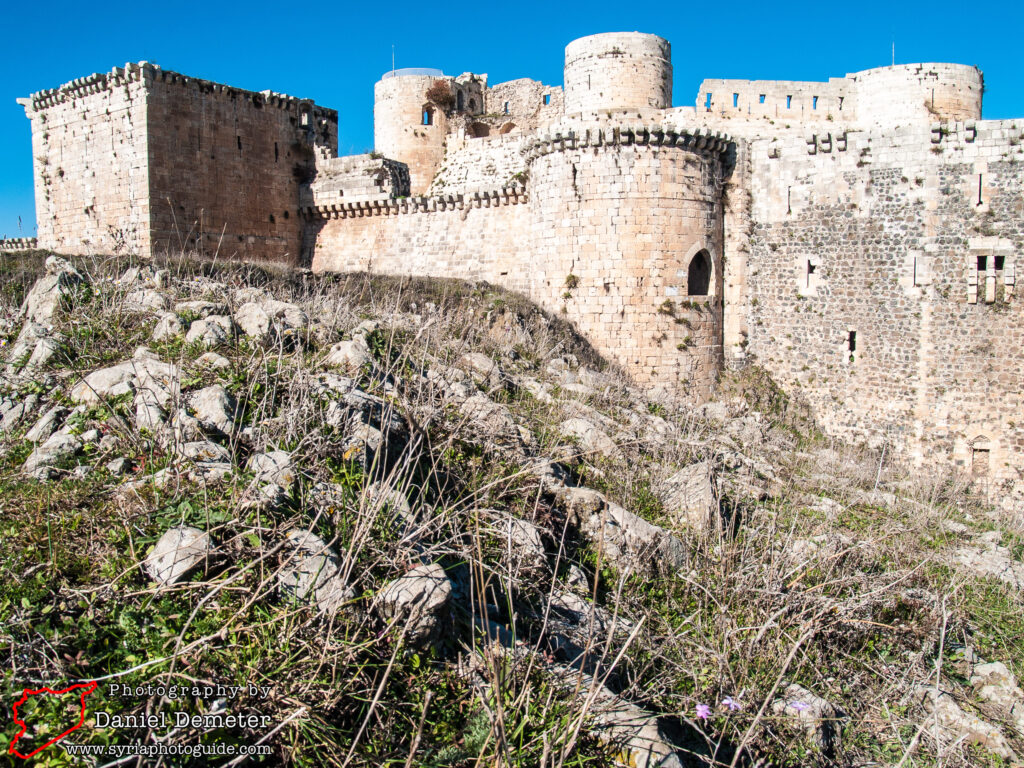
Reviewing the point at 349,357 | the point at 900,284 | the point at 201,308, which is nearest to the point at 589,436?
the point at 349,357

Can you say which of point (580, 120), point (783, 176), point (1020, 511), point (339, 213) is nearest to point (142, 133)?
point (339, 213)

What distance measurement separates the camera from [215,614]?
3.22 m

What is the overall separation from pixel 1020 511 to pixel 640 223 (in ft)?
26.1

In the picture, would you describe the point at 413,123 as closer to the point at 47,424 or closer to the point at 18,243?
the point at 18,243

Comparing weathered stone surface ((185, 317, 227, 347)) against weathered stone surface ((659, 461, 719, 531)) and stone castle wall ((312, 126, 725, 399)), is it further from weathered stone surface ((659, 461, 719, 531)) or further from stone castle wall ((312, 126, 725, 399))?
stone castle wall ((312, 126, 725, 399))

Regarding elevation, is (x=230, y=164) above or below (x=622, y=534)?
above

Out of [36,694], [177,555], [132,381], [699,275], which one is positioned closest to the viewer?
[36,694]

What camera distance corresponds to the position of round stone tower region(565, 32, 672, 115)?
16.9m

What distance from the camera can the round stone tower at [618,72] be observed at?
16859mm

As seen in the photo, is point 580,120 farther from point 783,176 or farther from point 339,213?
point 339,213

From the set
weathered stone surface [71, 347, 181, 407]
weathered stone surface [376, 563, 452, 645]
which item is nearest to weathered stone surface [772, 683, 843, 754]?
weathered stone surface [376, 563, 452, 645]

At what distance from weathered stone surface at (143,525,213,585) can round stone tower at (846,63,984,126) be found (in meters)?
19.9

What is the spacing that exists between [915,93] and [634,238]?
10882 mm

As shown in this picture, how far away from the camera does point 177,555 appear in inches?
133
